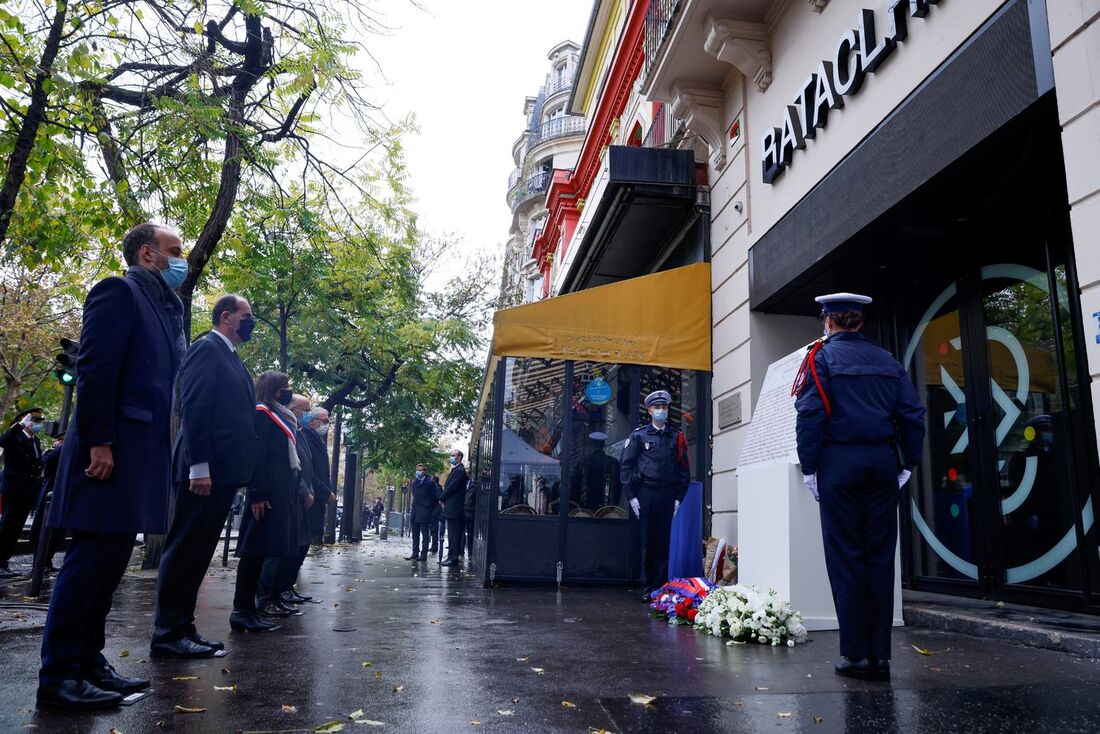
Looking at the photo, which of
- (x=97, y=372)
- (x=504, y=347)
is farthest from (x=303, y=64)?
(x=97, y=372)

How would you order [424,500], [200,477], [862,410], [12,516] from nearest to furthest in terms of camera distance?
1. [862,410]
2. [200,477]
3. [12,516]
4. [424,500]

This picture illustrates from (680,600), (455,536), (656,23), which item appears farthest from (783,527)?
(455,536)

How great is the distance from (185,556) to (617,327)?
587cm

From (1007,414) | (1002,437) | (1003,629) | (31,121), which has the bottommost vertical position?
(1003,629)

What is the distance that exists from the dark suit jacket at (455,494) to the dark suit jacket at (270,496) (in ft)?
Result: 27.1

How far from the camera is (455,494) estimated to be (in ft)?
46.6

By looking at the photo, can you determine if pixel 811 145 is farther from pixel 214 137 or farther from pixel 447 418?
pixel 447 418

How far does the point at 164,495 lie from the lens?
144 inches

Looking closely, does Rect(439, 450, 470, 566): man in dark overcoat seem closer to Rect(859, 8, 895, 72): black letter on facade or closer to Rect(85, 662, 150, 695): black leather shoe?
Rect(859, 8, 895, 72): black letter on facade

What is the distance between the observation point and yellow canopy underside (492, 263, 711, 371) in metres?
9.18

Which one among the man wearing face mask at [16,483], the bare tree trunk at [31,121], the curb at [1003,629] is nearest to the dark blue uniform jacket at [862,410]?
the curb at [1003,629]

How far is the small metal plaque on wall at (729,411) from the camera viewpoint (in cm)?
866

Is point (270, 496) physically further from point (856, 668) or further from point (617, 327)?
point (617, 327)

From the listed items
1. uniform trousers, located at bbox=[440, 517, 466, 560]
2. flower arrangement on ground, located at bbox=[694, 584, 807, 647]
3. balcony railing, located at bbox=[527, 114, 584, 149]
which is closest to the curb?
flower arrangement on ground, located at bbox=[694, 584, 807, 647]
